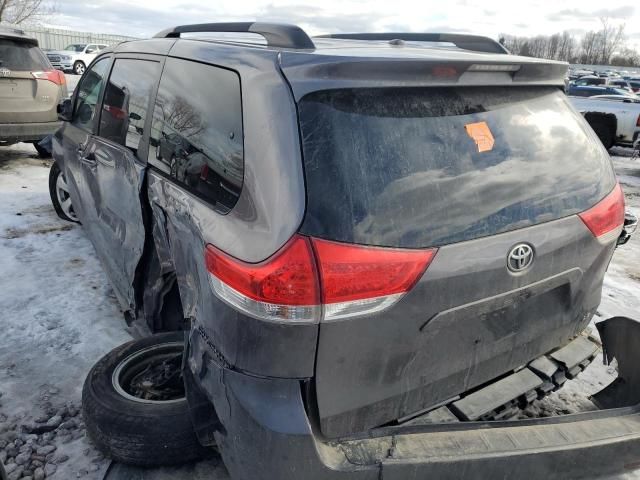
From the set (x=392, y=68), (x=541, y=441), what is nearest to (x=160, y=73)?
(x=392, y=68)

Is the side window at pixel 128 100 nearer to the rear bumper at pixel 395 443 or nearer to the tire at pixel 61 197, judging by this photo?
the rear bumper at pixel 395 443

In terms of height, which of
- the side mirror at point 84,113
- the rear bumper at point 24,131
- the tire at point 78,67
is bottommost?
the tire at point 78,67

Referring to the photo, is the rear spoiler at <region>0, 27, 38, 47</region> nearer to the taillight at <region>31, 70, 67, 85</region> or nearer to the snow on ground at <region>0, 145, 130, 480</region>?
the taillight at <region>31, 70, 67, 85</region>

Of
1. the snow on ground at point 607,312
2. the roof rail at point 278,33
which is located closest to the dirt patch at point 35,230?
the roof rail at point 278,33

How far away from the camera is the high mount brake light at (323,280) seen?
164cm

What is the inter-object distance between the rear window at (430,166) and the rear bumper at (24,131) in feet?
23.0

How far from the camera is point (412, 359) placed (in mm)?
1830

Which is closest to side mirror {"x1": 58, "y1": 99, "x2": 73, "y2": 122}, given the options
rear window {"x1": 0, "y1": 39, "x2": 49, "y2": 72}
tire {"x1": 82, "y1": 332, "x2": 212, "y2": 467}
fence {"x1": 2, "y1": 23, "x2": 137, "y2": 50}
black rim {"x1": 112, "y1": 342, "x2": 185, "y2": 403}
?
black rim {"x1": 112, "y1": 342, "x2": 185, "y2": 403}

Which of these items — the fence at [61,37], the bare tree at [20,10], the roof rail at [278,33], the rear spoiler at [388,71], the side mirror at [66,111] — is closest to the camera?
the rear spoiler at [388,71]

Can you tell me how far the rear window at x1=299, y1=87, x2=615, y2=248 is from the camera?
5.57 feet

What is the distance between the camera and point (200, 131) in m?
2.27

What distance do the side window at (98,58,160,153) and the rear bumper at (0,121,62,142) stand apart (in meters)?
4.54

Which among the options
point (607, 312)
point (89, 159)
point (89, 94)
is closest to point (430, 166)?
point (89, 159)

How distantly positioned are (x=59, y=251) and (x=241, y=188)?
12.7 feet
